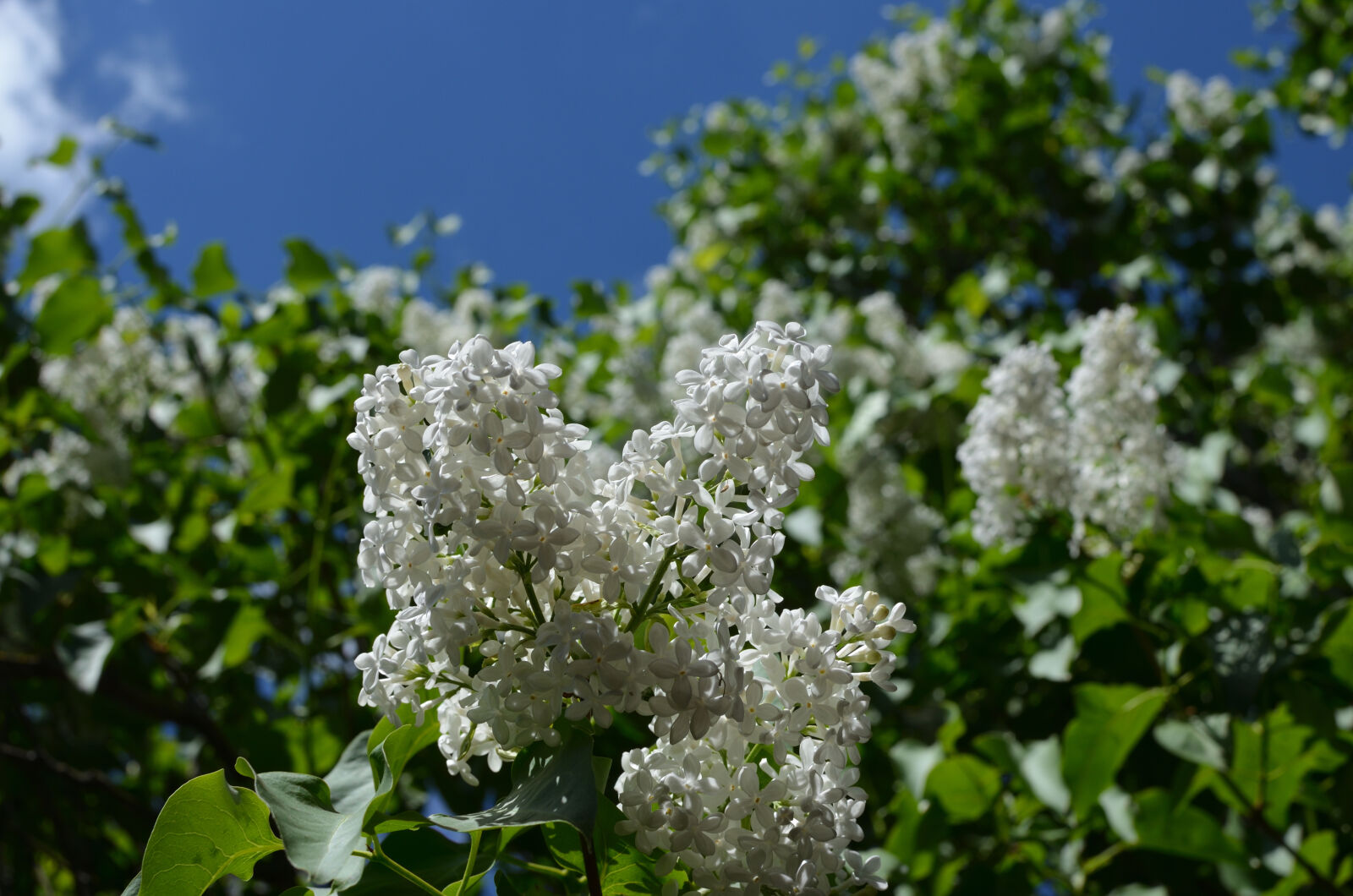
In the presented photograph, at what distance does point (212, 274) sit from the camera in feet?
9.18

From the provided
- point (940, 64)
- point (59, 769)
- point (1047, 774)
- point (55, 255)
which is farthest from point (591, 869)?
point (940, 64)

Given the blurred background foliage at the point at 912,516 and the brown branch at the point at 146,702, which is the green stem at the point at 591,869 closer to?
the blurred background foliage at the point at 912,516

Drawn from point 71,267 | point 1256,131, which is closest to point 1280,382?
point 1256,131

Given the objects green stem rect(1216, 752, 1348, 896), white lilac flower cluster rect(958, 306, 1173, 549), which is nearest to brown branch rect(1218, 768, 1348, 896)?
green stem rect(1216, 752, 1348, 896)

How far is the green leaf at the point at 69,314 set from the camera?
8.33ft

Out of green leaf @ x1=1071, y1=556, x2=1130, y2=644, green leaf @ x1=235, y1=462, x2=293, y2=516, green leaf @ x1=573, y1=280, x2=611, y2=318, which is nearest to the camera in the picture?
green leaf @ x1=1071, y1=556, x2=1130, y2=644

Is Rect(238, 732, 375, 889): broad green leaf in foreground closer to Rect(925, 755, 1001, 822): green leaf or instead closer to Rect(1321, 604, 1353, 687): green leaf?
Rect(925, 755, 1001, 822): green leaf

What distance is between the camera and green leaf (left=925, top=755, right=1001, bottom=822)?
5.86 ft

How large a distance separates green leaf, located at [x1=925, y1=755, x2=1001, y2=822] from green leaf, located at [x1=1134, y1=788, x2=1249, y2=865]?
27 cm

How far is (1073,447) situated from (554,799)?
151 cm

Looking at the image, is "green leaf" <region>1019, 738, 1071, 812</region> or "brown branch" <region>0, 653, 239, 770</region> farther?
"brown branch" <region>0, 653, 239, 770</region>

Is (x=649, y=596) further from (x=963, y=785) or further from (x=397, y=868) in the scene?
(x=963, y=785)

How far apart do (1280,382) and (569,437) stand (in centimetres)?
288

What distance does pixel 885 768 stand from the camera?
89.1 inches
